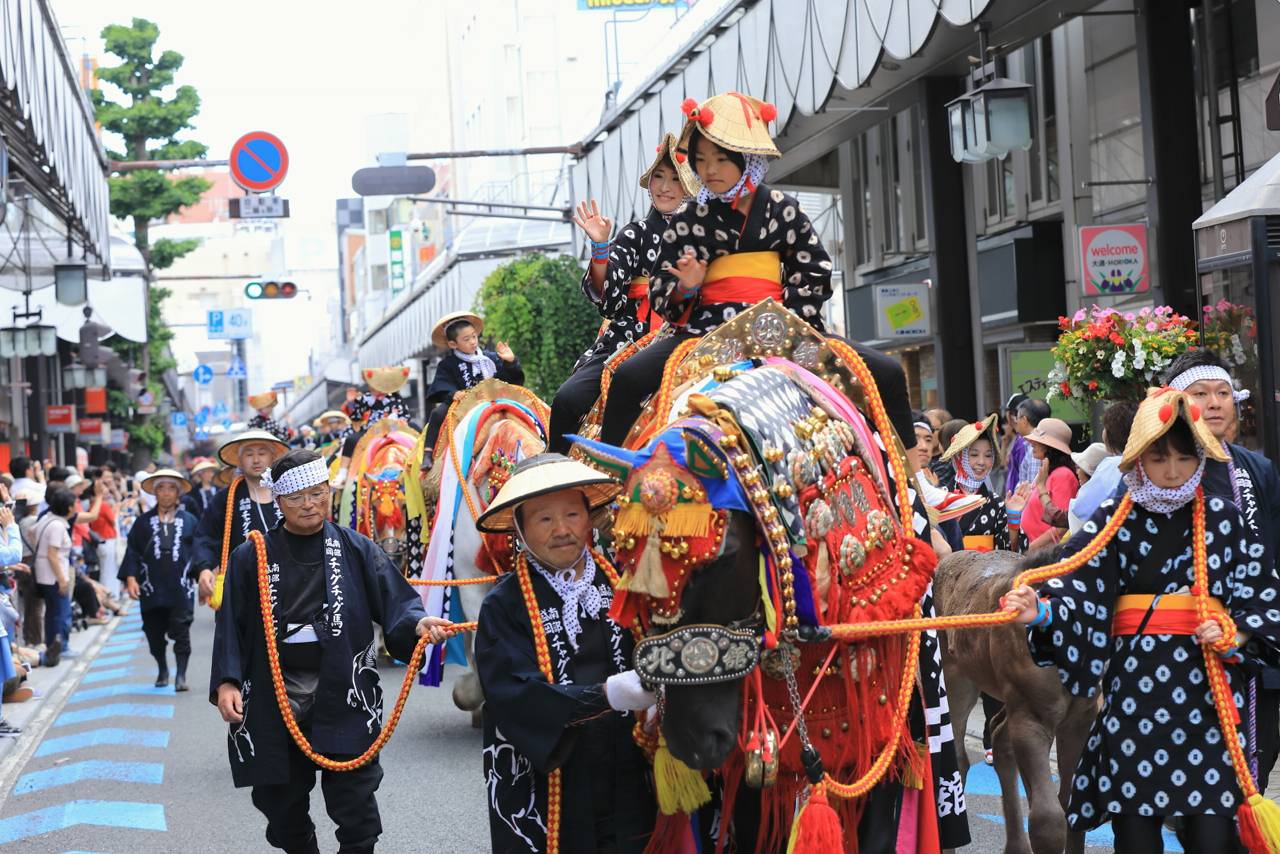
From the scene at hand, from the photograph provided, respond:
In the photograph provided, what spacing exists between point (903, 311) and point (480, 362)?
24.6ft

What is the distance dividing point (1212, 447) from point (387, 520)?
381 inches

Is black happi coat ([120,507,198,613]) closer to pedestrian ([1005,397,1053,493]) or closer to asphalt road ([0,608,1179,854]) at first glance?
asphalt road ([0,608,1179,854])

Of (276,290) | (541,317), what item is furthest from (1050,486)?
(276,290)

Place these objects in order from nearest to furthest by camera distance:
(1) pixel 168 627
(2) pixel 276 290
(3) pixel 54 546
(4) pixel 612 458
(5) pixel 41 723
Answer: (4) pixel 612 458 → (5) pixel 41 723 → (1) pixel 168 627 → (3) pixel 54 546 → (2) pixel 276 290

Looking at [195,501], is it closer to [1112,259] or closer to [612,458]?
[1112,259]

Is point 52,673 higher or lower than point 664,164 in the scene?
lower

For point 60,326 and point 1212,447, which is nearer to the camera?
point 1212,447

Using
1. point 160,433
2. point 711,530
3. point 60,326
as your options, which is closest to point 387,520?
point 711,530

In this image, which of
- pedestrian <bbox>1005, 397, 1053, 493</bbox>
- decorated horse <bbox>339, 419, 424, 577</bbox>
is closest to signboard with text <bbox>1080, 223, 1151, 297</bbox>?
pedestrian <bbox>1005, 397, 1053, 493</bbox>

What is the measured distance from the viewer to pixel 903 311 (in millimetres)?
18281

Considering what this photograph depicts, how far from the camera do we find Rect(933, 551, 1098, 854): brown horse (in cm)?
659

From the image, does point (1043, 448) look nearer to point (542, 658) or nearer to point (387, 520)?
point (542, 658)

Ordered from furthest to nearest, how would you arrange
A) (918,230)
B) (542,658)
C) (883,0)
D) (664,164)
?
(918,230), (883,0), (664,164), (542,658)

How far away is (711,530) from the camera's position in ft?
14.6
